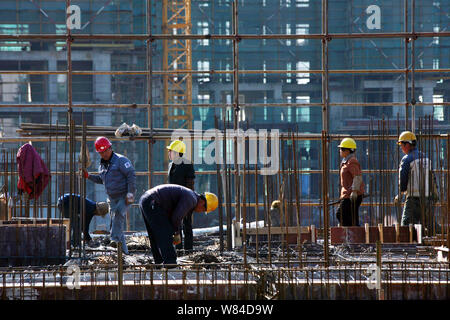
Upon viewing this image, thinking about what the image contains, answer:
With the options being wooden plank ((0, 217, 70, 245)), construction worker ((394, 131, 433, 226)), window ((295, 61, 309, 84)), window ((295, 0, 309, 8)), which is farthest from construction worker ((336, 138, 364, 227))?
window ((295, 0, 309, 8))

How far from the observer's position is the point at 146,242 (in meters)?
11.7

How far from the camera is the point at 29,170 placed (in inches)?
429

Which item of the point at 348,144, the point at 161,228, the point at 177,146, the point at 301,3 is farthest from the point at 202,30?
the point at 161,228

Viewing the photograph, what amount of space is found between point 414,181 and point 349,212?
101cm

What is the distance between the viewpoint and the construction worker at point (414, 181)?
441 inches

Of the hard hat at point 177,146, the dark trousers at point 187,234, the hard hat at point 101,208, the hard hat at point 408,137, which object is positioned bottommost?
the dark trousers at point 187,234

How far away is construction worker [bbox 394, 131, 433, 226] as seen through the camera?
11.2m

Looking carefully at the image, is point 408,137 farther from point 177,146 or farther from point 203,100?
point 203,100

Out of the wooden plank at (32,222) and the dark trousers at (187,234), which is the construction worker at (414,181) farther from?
the wooden plank at (32,222)

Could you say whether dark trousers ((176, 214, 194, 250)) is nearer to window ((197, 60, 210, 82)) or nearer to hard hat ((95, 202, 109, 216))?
hard hat ((95, 202, 109, 216))

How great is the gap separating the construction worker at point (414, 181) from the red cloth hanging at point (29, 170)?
4.60m

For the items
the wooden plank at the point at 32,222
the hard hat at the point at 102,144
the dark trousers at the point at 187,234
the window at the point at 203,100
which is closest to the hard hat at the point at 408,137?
the dark trousers at the point at 187,234

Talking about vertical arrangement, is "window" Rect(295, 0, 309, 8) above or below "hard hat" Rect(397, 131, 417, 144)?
above

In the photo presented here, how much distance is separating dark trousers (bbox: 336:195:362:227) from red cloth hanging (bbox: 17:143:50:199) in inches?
155
